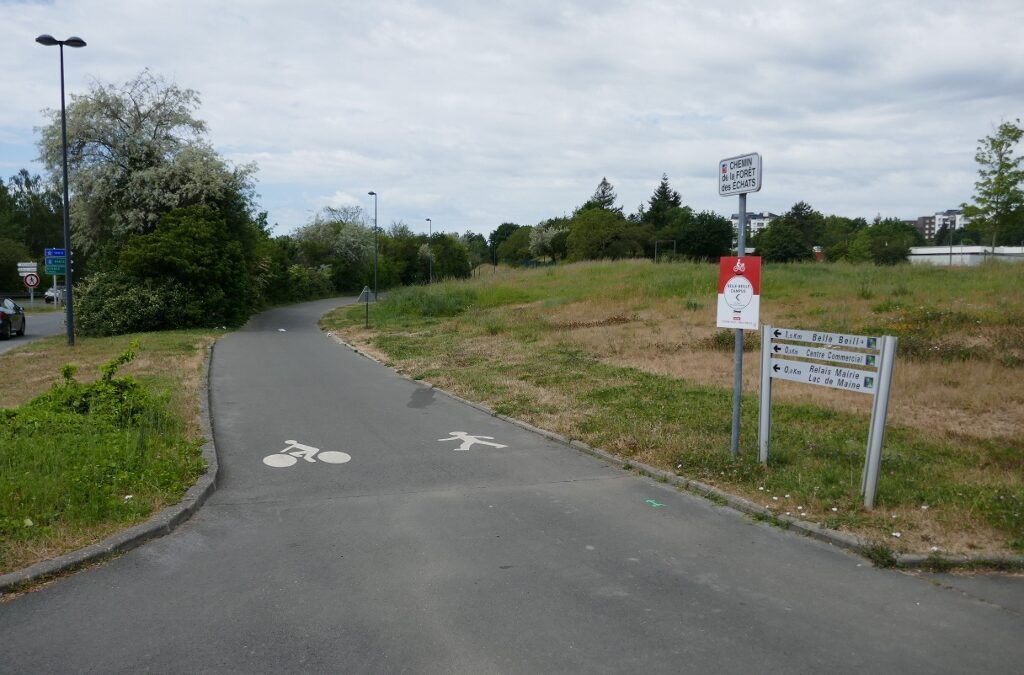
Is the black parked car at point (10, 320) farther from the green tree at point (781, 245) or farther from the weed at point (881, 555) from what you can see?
the green tree at point (781, 245)

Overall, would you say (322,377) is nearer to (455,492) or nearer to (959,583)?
(455,492)

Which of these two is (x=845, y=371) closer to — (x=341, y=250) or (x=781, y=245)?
(x=341, y=250)

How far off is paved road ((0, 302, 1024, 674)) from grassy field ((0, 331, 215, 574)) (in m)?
0.48

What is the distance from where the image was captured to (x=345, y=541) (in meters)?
5.53

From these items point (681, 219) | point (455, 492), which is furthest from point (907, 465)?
point (681, 219)

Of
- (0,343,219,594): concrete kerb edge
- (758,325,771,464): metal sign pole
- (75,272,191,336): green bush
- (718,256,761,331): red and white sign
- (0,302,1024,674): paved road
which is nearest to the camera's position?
(0,302,1024,674): paved road

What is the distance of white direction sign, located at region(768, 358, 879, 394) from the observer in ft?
20.0

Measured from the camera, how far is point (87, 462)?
6641 millimetres

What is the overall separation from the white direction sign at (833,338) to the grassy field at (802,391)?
1203mm

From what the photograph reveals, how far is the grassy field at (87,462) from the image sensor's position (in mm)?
5301

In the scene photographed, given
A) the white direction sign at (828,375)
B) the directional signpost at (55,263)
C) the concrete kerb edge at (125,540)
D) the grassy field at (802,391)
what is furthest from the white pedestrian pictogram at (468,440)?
the directional signpost at (55,263)

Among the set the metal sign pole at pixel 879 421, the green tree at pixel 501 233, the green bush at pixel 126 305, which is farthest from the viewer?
the green tree at pixel 501 233

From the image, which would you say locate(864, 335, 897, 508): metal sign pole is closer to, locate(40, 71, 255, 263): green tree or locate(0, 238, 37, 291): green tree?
locate(40, 71, 255, 263): green tree

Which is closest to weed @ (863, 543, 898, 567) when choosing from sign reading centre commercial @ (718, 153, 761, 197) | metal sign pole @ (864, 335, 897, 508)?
metal sign pole @ (864, 335, 897, 508)
